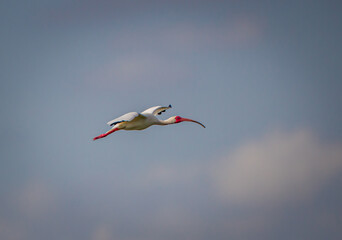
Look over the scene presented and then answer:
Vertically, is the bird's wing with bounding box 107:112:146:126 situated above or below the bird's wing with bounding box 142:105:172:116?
below

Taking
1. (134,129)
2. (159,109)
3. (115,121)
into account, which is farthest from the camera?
(159,109)

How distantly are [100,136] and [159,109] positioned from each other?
6765 millimetres

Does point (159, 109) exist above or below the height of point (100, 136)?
above

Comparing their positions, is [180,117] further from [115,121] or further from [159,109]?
[115,121]

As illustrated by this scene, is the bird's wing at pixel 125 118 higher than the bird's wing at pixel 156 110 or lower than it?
lower

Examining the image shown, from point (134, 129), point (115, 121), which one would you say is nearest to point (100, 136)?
point (134, 129)

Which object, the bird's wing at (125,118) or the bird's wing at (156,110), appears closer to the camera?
the bird's wing at (125,118)

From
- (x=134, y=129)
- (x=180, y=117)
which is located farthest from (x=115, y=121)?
(x=180, y=117)

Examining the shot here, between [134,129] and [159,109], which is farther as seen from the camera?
[159,109]

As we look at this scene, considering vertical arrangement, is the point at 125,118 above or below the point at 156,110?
below

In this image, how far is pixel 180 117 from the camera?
52062mm

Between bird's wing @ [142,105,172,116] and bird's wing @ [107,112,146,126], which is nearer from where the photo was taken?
bird's wing @ [107,112,146,126]

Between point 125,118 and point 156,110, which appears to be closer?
point 125,118

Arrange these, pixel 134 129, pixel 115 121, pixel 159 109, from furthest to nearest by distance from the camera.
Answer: pixel 159 109 → pixel 134 129 → pixel 115 121
